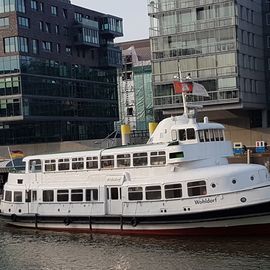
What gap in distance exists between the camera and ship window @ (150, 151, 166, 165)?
31797mm

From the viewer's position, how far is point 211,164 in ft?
104

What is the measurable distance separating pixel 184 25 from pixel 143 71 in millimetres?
71387

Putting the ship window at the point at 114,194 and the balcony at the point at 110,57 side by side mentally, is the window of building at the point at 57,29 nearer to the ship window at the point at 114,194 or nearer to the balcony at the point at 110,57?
the balcony at the point at 110,57

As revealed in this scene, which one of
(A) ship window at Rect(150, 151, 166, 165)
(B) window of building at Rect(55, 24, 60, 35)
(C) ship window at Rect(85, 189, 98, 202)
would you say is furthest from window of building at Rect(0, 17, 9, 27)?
(A) ship window at Rect(150, 151, 166, 165)

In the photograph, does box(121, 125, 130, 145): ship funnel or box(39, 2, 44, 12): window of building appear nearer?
box(121, 125, 130, 145): ship funnel

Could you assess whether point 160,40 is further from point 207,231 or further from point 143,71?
point 143,71

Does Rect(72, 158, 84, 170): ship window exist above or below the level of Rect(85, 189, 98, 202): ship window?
above

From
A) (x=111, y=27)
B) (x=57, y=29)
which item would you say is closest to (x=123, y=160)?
(x=57, y=29)

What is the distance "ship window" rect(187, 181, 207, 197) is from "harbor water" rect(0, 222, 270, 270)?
227 cm

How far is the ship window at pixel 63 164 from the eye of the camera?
115 feet

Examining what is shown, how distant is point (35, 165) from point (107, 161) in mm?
Answer: 5286

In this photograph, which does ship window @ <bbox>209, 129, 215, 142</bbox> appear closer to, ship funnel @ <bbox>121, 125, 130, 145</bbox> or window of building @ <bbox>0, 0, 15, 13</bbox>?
ship funnel @ <bbox>121, 125, 130, 145</bbox>

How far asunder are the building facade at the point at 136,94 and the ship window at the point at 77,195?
9865 cm

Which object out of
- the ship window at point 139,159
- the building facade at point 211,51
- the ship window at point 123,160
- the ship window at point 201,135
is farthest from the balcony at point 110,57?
the ship window at point 201,135
